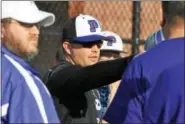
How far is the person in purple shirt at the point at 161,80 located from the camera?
341 cm

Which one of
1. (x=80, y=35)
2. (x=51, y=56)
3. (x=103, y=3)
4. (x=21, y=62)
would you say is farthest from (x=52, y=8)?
(x=21, y=62)

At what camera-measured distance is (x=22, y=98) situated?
3381 millimetres

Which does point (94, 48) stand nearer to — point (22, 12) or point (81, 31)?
point (81, 31)

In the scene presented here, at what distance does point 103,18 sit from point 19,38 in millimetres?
5186

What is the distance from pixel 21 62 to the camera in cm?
351

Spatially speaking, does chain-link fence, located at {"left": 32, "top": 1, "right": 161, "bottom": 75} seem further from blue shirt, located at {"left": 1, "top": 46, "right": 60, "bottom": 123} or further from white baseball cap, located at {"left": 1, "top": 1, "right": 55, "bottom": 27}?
blue shirt, located at {"left": 1, "top": 46, "right": 60, "bottom": 123}

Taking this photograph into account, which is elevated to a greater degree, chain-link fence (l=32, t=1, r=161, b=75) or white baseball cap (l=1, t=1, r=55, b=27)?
white baseball cap (l=1, t=1, r=55, b=27)

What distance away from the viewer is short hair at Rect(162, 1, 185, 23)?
3.46 meters

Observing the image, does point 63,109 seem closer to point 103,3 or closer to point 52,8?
point 52,8

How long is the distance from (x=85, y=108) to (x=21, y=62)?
96 centimetres

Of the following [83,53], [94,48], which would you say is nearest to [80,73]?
[83,53]

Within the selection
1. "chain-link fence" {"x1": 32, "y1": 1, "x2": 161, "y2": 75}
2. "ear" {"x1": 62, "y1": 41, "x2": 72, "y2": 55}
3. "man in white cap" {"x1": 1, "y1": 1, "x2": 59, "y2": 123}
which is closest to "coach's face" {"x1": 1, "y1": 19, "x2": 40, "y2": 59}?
"man in white cap" {"x1": 1, "y1": 1, "x2": 59, "y2": 123}

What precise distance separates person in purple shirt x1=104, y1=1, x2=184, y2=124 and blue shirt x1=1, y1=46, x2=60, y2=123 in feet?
1.34

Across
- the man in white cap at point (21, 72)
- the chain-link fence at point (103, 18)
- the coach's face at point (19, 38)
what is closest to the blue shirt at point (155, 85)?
the man in white cap at point (21, 72)
